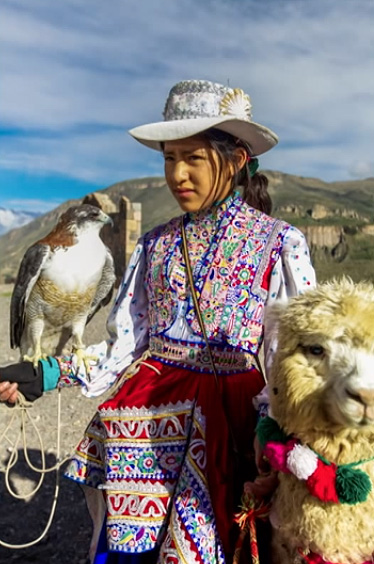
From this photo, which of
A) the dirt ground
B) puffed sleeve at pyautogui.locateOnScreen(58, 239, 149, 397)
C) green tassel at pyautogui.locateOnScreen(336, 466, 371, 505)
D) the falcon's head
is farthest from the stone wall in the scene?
green tassel at pyautogui.locateOnScreen(336, 466, 371, 505)

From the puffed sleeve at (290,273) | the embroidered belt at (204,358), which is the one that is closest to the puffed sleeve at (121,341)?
the embroidered belt at (204,358)

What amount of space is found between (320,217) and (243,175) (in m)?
15.3

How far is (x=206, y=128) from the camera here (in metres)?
1.99

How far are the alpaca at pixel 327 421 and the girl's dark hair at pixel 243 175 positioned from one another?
2.48 feet

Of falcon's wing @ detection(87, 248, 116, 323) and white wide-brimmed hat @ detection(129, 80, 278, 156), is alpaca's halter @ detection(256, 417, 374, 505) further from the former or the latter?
falcon's wing @ detection(87, 248, 116, 323)

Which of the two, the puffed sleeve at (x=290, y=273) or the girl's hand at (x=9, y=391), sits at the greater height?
the puffed sleeve at (x=290, y=273)

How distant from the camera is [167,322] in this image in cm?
213

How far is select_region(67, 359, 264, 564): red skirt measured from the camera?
1871mm

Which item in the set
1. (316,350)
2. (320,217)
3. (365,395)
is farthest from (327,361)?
(320,217)

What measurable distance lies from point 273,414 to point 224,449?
387 millimetres

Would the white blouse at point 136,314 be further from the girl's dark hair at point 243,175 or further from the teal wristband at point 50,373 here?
the girl's dark hair at point 243,175

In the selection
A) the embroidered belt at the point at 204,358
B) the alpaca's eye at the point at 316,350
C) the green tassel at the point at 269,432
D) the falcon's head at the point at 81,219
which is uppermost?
the falcon's head at the point at 81,219

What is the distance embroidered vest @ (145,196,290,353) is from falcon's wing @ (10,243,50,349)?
0.68 metres

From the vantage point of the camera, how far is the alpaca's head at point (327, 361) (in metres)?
1.36
